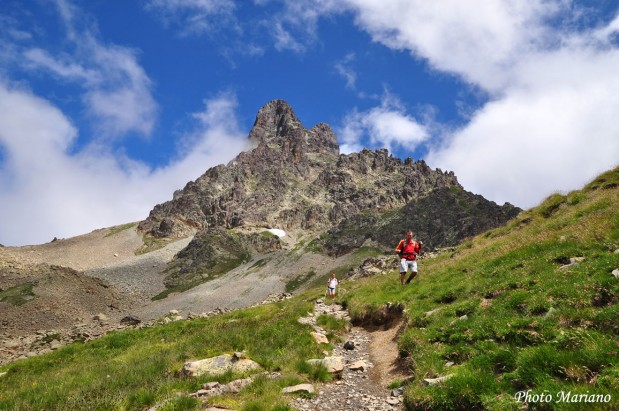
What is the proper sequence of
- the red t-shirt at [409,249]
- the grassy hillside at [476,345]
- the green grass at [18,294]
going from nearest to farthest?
the grassy hillside at [476,345], the red t-shirt at [409,249], the green grass at [18,294]

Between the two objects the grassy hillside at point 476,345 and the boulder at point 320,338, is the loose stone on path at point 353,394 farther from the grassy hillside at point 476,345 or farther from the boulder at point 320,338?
the boulder at point 320,338

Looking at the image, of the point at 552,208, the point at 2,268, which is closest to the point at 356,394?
the point at 552,208

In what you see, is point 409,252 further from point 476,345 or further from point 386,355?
point 476,345

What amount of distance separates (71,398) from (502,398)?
12.4m

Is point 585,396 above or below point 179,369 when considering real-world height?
above

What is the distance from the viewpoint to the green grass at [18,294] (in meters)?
80.8

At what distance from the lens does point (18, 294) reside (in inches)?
3383

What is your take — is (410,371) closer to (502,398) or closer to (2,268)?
(502,398)

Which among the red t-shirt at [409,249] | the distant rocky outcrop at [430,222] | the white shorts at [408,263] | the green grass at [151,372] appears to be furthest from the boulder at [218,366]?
the distant rocky outcrop at [430,222]

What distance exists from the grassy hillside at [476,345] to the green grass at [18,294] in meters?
73.4

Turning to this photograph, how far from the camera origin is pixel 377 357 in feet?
52.5

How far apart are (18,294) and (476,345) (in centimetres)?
10497

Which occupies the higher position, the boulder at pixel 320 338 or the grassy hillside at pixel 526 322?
the grassy hillside at pixel 526 322

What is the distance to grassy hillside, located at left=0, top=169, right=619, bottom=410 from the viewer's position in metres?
8.23
